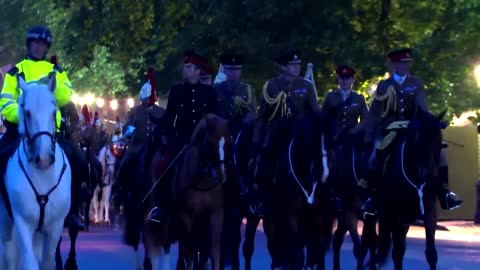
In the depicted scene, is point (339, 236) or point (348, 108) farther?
point (348, 108)

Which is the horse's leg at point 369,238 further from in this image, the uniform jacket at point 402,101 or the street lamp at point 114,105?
the street lamp at point 114,105

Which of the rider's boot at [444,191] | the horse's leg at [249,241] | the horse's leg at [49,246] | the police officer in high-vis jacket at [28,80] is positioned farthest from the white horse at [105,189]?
the horse's leg at [49,246]

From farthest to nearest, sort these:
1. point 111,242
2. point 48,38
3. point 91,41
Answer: point 91,41 → point 111,242 → point 48,38

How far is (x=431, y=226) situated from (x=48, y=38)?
5.97m

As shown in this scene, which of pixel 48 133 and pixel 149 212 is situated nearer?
pixel 48 133

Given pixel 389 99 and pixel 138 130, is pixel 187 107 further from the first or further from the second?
pixel 389 99

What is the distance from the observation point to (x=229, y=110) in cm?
2227

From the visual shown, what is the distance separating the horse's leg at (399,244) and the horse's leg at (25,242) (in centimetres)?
640

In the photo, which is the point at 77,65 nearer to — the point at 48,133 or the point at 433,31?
the point at 433,31

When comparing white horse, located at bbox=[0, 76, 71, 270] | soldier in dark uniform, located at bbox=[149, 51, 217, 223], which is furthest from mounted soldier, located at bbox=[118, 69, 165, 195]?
white horse, located at bbox=[0, 76, 71, 270]

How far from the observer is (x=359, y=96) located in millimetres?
24266

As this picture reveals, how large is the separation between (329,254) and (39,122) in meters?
14.1

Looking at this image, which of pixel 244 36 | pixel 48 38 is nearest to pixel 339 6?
pixel 244 36

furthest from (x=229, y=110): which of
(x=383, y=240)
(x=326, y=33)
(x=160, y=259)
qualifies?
(x=326, y=33)
